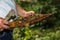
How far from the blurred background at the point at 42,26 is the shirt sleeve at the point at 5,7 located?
3277 mm

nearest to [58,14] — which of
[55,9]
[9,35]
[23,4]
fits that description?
[55,9]

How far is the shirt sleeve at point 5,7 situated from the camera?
9.88 ft

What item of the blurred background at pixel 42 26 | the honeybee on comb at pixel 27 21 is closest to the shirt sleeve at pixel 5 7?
the honeybee on comb at pixel 27 21

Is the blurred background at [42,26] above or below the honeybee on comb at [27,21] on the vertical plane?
above

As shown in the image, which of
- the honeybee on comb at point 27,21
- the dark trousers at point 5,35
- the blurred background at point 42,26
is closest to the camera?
the honeybee on comb at point 27,21

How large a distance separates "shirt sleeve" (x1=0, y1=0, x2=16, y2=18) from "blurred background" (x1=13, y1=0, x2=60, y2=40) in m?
3.28

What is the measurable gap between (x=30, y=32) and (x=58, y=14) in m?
1.32

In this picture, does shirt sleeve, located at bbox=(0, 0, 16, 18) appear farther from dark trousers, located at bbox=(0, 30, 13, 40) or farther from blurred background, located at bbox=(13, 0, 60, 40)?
blurred background, located at bbox=(13, 0, 60, 40)

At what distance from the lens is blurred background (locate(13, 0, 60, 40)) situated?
659 centimetres

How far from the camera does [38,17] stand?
3.08 m

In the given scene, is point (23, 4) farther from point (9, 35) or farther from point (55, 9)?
point (9, 35)

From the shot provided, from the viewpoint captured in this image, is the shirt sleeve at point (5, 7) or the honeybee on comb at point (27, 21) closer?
the honeybee on comb at point (27, 21)

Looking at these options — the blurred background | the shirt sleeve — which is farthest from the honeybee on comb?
the blurred background

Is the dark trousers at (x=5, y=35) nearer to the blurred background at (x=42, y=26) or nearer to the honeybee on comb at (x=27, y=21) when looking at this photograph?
the honeybee on comb at (x=27, y=21)
